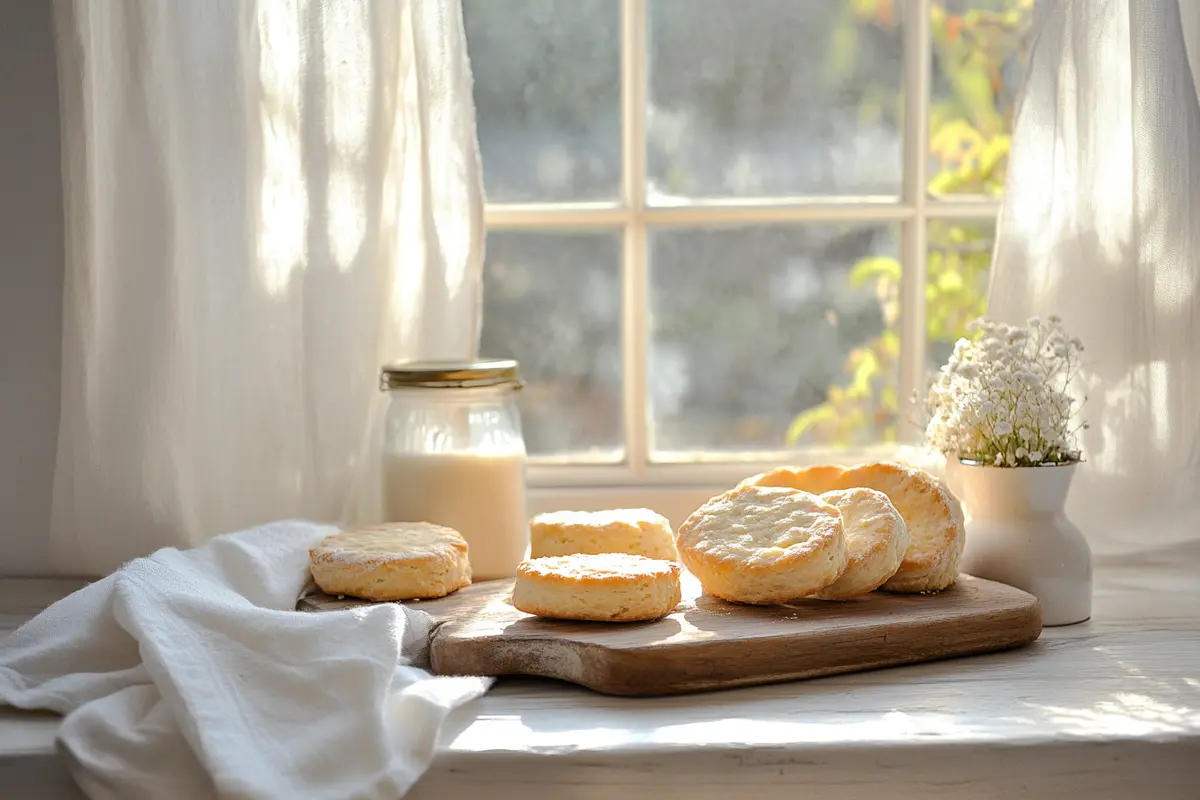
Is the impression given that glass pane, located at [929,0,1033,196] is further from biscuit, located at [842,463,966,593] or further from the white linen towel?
the white linen towel

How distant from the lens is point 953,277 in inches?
68.7

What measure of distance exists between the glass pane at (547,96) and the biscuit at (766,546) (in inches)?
25.9

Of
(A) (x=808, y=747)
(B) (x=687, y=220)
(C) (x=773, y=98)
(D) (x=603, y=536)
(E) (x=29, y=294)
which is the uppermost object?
(C) (x=773, y=98)

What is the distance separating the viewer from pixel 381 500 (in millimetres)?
1540

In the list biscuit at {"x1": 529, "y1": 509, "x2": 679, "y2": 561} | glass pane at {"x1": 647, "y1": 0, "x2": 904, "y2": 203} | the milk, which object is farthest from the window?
biscuit at {"x1": 529, "y1": 509, "x2": 679, "y2": 561}

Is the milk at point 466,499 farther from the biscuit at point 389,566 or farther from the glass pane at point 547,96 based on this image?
the glass pane at point 547,96

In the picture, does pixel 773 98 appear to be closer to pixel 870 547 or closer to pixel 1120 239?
pixel 1120 239

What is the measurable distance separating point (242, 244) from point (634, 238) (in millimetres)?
574

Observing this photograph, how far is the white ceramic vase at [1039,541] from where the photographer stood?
130 cm

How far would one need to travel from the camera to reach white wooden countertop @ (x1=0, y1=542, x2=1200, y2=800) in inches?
36.9

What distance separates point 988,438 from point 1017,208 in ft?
1.28

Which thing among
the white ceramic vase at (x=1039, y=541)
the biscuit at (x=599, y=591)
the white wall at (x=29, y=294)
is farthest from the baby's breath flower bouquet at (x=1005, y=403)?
the white wall at (x=29, y=294)

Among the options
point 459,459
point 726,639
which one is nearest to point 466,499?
point 459,459

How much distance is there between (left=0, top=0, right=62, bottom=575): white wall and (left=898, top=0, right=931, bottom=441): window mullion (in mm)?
1205
